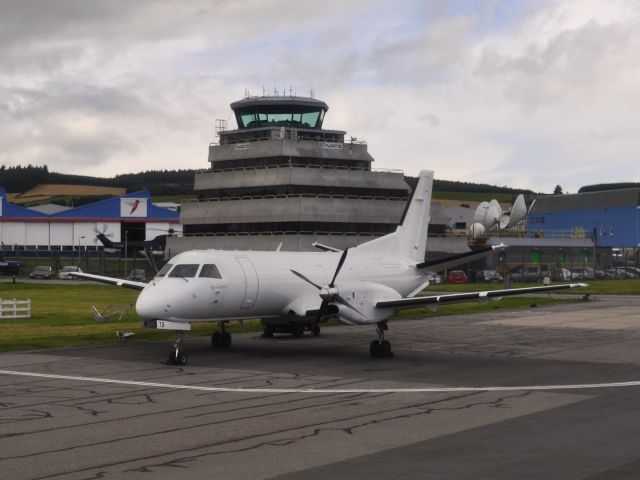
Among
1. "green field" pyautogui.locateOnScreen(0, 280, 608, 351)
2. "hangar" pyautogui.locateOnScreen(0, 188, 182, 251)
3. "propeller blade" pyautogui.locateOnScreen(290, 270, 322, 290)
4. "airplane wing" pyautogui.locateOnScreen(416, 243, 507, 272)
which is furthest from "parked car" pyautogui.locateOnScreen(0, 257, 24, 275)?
"propeller blade" pyautogui.locateOnScreen(290, 270, 322, 290)

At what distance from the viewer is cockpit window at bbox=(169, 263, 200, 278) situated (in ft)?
98.4

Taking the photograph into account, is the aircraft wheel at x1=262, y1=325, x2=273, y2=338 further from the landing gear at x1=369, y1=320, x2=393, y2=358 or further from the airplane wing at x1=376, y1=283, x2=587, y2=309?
the landing gear at x1=369, y1=320, x2=393, y2=358

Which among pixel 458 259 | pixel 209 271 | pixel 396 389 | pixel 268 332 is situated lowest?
pixel 396 389

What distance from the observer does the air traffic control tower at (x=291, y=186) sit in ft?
336

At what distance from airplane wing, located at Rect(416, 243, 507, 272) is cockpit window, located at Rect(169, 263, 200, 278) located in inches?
373

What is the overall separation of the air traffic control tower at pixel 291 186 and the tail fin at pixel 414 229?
61221 mm

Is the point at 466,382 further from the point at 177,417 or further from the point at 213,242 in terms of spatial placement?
the point at 213,242

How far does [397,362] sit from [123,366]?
890 cm

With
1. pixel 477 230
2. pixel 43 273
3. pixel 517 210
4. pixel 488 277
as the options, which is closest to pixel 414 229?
pixel 488 277

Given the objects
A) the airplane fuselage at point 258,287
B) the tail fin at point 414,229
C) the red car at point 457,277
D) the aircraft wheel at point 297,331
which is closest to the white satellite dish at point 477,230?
the red car at point 457,277

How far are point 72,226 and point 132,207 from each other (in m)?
10.6

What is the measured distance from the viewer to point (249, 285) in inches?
1235

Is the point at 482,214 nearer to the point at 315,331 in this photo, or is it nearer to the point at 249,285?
the point at 315,331

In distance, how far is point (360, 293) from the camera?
104ft
